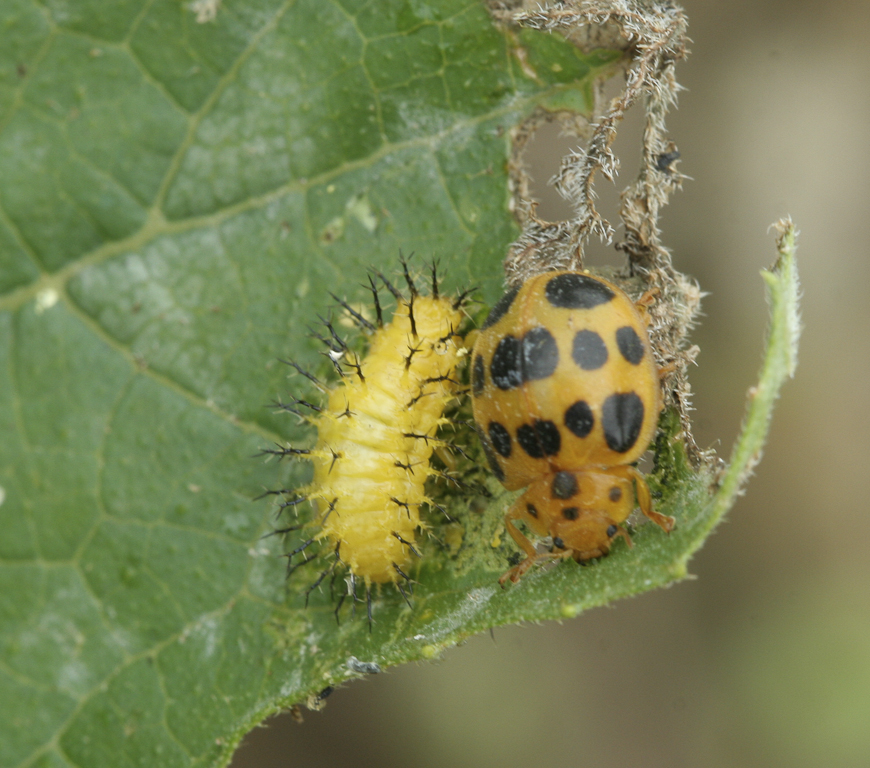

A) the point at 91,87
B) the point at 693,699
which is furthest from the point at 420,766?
the point at 91,87

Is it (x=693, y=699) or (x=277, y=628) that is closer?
(x=277, y=628)

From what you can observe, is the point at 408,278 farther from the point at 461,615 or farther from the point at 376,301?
the point at 461,615

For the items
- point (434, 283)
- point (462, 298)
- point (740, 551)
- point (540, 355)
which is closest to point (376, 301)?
point (434, 283)

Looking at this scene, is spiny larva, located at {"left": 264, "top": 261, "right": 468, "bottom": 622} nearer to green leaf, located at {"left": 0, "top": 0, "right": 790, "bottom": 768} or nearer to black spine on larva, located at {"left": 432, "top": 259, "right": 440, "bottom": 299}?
black spine on larva, located at {"left": 432, "top": 259, "right": 440, "bottom": 299}

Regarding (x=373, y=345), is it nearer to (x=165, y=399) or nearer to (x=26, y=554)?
(x=165, y=399)

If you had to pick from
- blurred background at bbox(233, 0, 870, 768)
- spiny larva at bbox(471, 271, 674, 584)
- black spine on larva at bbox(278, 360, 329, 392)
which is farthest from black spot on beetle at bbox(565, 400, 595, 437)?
blurred background at bbox(233, 0, 870, 768)

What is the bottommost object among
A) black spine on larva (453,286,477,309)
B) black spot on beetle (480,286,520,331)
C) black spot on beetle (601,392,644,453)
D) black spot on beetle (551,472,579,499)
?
black spot on beetle (551,472,579,499)
